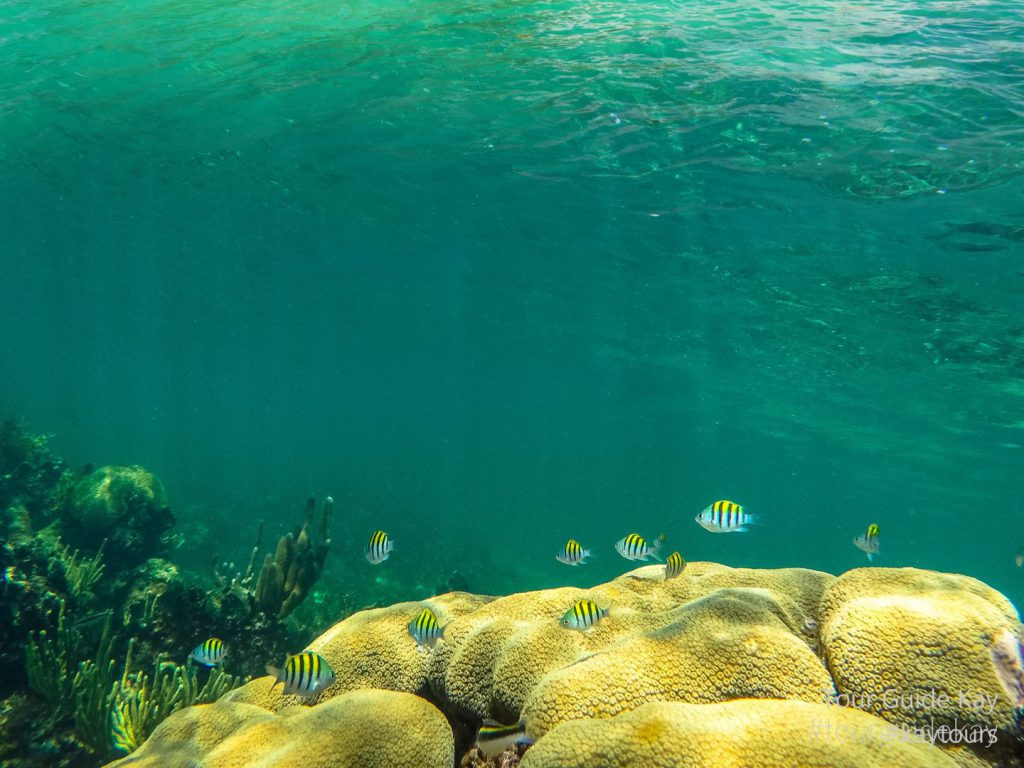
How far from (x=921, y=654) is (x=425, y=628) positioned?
291 centimetres

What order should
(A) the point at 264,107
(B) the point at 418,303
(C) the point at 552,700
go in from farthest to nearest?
1. (B) the point at 418,303
2. (A) the point at 264,107
3. (C) the point at 552,700

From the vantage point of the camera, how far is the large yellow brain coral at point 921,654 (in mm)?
2803

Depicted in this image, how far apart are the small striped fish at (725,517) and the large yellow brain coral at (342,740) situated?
350 centimetres

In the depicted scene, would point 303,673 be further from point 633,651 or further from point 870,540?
point 870,540

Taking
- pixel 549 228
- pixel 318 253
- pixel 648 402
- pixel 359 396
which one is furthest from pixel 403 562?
pixel 359 396

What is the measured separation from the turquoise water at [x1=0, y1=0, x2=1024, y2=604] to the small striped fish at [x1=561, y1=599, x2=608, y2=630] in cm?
308

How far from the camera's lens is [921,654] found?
9.70ft

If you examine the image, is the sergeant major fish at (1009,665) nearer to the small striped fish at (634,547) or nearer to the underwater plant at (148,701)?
the small striped fish at (634,547)

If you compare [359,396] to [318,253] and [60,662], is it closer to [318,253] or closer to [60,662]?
[318,253]

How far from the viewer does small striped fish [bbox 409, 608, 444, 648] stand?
409cm

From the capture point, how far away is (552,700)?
2914 mm

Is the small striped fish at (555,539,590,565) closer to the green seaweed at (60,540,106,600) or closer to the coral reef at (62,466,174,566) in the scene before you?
the green seaweed at (60,540,106,600)

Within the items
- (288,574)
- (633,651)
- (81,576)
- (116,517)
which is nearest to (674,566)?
(633,651)

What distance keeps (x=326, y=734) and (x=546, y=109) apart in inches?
581
